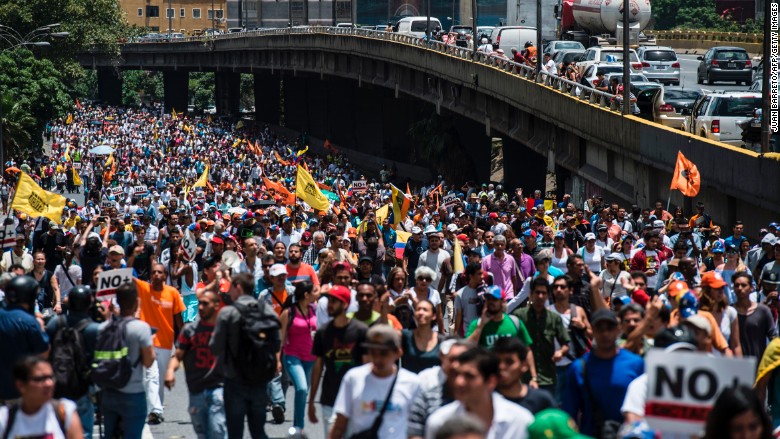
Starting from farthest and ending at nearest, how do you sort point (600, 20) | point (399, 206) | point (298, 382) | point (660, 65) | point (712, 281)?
point (600, 20) < point (660, 65) < point (399, 206) < point (298, 382) < point (712, 281)

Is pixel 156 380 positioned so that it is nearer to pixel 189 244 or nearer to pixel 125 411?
pixel 125 411

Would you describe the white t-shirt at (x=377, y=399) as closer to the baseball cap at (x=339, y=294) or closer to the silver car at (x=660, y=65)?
the baseball cap at (x=339, y=294)

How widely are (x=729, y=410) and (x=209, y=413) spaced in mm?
4560

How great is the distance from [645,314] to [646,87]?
2599cm

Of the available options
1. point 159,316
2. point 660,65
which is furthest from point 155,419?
point 660,65

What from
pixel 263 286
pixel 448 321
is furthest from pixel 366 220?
pixel 263 286

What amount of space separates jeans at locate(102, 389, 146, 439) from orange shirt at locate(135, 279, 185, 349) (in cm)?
210

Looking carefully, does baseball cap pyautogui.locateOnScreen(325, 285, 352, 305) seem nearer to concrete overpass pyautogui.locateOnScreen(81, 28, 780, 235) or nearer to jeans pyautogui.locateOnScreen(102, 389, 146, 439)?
jeans pyautogui.locateOnScreen(102, 389, 146, 439)

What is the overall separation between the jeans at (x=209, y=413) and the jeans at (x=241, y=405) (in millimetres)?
82

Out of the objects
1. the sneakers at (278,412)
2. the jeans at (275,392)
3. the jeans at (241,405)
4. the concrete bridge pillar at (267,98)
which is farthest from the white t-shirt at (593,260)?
the concrete bridge pillar at (267,98)

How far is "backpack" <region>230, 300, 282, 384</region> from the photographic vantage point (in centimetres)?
977

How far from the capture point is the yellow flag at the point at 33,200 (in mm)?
20922

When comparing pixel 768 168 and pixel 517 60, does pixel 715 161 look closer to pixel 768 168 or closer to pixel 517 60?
pixel 768 168

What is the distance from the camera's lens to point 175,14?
171 meters
